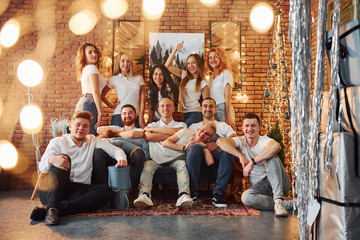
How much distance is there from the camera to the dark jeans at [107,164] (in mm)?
2945

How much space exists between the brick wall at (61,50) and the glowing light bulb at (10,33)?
0.08 metres

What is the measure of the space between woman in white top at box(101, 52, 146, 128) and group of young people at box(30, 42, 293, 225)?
0.01 metres

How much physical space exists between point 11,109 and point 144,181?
117 inches

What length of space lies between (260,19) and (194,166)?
3096 millimetres

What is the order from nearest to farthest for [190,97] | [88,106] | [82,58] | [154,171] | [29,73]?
[154,171], [88,106], [82,58], [190,97], [29,73]

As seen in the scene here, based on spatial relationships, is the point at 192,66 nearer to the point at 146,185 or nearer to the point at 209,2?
the point at 209,2

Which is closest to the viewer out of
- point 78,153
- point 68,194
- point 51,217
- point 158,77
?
point 51,217

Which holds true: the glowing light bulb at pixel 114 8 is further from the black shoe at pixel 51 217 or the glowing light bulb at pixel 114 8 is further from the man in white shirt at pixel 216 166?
the black shoe at pixel 51 217

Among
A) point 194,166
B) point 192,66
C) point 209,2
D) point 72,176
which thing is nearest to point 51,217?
point 72,176

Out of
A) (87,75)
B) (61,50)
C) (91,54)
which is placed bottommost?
(87,75)

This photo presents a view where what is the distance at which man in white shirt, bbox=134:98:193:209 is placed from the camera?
9.43 ft

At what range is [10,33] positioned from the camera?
482 cm

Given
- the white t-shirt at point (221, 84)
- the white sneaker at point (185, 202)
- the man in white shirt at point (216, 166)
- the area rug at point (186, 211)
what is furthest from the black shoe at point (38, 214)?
the white t-shirt at point (221, 84)

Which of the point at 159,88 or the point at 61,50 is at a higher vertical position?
the point at 61,50
